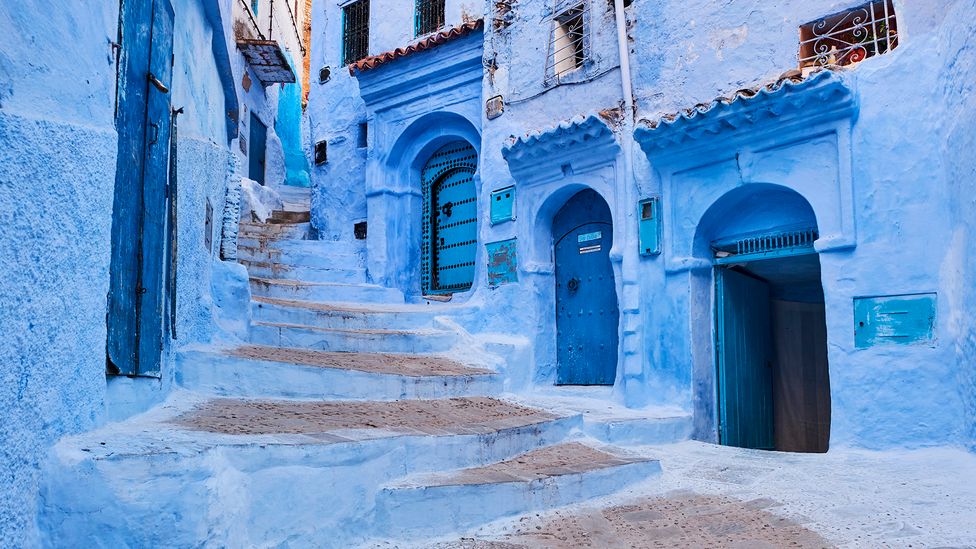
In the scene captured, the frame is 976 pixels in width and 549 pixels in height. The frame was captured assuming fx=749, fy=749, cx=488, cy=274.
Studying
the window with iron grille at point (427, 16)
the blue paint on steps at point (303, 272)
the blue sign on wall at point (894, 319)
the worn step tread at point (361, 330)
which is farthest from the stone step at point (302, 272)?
the blue sign on wall at point (894, 319)

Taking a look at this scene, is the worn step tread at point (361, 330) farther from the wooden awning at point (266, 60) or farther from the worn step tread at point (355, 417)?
the wooden awning at point (266, 60)

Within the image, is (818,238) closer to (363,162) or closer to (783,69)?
(783,69)

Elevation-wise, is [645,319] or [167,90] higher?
[167,90]

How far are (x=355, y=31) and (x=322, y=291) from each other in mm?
5067

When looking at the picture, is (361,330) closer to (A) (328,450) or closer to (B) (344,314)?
(B) (344,314)

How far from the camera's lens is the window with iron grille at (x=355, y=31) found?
11.9 metres

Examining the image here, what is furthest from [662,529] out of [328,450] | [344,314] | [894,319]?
[344,314]

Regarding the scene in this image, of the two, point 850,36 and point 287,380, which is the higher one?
point 850,36

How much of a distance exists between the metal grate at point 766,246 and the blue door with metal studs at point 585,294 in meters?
1.37

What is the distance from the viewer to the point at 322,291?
9.14 metres

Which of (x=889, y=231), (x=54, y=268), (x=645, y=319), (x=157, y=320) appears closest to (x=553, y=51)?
(x=645, y=319)

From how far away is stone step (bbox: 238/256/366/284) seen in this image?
9161 millimetres

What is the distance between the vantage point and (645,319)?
7664 mm

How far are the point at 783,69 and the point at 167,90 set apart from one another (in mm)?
5365
